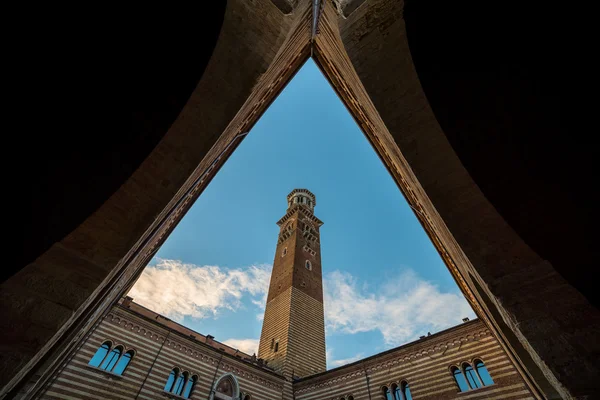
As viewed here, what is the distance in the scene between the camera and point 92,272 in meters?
2.99

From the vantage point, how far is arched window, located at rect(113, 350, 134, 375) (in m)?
12.6

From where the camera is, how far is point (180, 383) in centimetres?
1434

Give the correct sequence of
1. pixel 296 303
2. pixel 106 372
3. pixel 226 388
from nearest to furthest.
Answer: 1. pixel 106 372
2. pixel 226 388
3. pixel 296 303

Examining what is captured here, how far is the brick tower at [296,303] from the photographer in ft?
66.9

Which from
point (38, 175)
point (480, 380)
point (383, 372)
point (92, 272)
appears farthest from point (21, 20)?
point (383, 372)

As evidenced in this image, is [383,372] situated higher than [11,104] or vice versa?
[383,372]

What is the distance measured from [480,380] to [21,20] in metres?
18.0

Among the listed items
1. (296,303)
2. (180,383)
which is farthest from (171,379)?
Result: (296,303)

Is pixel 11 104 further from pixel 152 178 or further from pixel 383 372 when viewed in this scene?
pixel 383 372

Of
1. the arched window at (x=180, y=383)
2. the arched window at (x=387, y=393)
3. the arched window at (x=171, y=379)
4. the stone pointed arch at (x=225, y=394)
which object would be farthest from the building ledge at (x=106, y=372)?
the arched window at (x=387, y=393)

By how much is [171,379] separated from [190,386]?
3.96 feet

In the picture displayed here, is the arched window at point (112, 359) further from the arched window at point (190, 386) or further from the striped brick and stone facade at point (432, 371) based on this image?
the striped brick and stone facade at point (432, 371)

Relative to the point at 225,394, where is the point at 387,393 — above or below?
above

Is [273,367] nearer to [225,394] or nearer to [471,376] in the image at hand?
[225,394]
